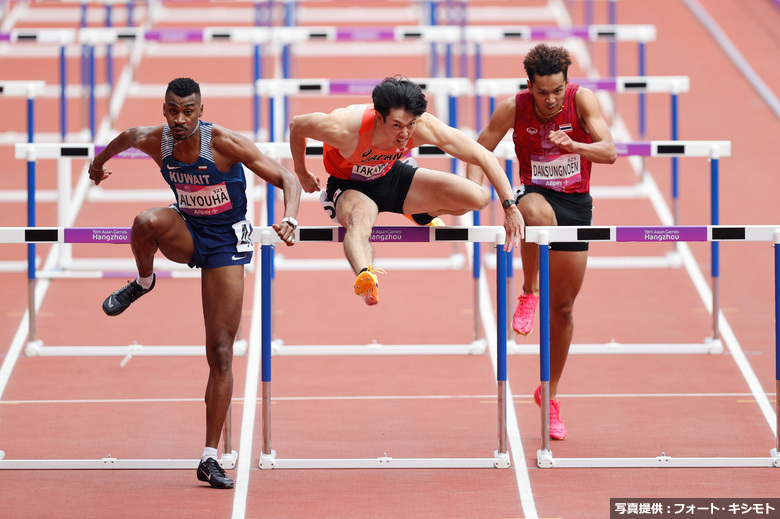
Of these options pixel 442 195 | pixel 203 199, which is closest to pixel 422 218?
pixel 442 195

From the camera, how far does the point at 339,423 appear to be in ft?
20.5

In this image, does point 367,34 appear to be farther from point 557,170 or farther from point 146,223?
point 146,223

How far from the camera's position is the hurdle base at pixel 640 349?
23.9 ft

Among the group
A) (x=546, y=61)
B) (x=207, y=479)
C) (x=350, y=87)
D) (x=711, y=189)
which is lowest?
(x=207, y=479)

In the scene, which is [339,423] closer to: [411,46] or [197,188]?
[197,188]

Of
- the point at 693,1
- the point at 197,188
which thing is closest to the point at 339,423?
the point at 197,188

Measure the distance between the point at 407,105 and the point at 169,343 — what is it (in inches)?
114

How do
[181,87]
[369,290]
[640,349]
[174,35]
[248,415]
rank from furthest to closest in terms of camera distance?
[174,35] → [640,349] → [248,415] → [181,87] → [369,290]

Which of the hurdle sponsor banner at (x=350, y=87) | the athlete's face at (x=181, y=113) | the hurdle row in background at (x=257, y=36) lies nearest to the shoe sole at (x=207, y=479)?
the athlete's face at (x=181, y=113)

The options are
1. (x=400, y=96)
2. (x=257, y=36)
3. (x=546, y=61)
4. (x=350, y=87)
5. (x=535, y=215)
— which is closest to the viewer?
(x=400, y=96)

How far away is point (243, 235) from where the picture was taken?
5391 mm

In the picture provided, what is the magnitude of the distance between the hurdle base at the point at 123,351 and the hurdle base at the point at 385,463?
178 centimetres

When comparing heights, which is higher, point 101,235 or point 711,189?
point 711,189

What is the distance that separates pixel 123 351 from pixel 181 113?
253cm
